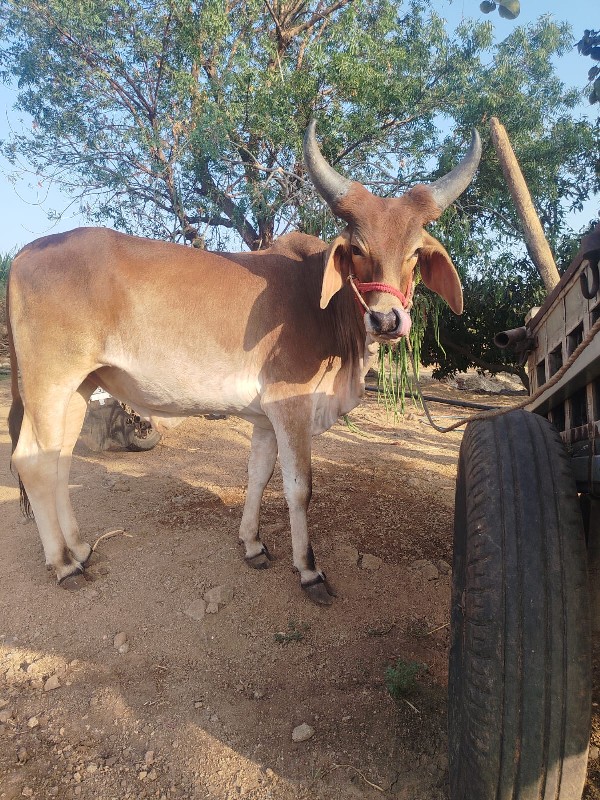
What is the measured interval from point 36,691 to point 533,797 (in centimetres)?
192

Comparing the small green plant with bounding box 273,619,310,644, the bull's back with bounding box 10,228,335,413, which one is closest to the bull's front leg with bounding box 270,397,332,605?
the bull's back with bounding box 10,228,335,413

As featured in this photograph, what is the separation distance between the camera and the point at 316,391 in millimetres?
3264

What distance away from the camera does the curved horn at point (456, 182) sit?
9.96 feet

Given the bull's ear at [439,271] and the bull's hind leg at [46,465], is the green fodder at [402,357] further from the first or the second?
the bull's hind leg at [46,465]

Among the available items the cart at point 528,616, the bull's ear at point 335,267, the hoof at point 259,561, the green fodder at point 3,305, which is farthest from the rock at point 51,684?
the green fodder at point 3,305

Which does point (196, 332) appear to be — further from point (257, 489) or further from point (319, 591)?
point (319, 591)

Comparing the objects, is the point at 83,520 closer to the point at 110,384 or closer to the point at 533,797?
Result: the point at 110,384

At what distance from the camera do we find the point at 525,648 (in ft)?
4.73

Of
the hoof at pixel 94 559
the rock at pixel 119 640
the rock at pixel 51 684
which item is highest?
the hoof at pixel 94 559

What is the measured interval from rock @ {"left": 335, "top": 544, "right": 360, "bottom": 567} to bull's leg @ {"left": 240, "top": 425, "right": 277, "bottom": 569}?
43cm

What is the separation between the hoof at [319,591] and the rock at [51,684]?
4.08ft

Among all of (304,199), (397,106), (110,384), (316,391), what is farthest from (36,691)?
(397,106)

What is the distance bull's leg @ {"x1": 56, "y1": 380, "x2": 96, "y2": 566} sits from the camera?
11.2ft

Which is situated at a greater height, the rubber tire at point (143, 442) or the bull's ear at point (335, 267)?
the bull's ear at point (335, 267)
